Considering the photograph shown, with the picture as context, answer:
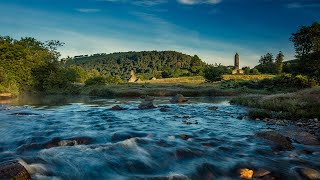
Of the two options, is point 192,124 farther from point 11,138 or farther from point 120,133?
point 11,138

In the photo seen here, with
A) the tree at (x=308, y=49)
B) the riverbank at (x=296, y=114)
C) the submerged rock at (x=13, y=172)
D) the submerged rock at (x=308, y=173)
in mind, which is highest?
the tree at (x=308, y=49)

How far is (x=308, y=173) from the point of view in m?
8.04

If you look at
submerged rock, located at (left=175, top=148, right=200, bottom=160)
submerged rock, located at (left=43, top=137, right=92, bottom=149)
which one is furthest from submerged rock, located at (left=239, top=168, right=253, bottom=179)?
submerged rock, located at (left=43, top=137, right=92, bottom=149)

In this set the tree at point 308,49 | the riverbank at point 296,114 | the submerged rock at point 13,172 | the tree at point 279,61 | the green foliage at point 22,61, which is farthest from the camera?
the tree at point 279,61

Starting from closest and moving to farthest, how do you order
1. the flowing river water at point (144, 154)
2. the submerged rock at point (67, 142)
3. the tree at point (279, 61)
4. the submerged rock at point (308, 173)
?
the submerged rock at point (308, 173)
the flowing river water at point (144, 154)
the submerged rock at point (67, 142)
the tree at point (279, 61)

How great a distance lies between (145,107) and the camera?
2912cm

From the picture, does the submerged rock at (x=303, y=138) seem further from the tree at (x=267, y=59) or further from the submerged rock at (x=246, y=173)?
the tree at (x=267, y=59)

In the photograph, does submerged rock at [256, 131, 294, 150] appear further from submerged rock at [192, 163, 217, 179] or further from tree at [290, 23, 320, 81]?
tree at [290, 23, 320, 81]

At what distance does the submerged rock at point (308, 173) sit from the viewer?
25.7ft

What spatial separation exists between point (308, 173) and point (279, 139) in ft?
13.2

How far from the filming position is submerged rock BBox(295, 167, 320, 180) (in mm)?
7824

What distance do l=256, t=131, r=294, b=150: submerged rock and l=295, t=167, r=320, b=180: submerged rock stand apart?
2.81 m

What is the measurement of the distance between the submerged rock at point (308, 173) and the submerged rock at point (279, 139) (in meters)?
2.81

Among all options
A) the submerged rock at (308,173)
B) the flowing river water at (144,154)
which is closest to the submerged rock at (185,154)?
the flowing river water at (144,154)
